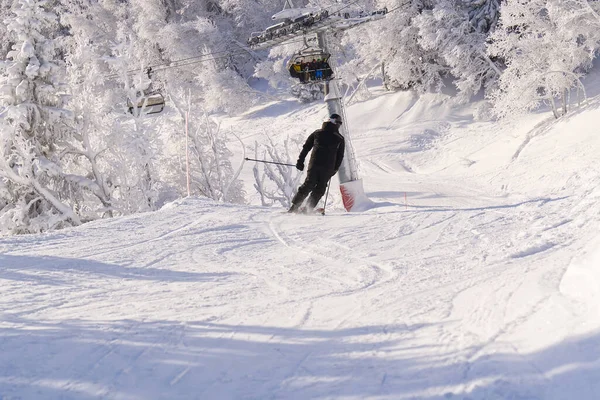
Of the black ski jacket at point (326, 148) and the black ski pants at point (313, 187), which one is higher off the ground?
the black ski jacket at point (326, 148)

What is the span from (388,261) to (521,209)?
3299 millimetres

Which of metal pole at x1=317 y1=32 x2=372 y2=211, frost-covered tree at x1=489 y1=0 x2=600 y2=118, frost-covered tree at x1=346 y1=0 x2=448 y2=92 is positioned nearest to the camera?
metal pole at x1=317 y1=32 x2=372 y2=211

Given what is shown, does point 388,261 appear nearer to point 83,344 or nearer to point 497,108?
point 83,344

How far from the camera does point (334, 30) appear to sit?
1573cm

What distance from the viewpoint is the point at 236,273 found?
5434 millimetres

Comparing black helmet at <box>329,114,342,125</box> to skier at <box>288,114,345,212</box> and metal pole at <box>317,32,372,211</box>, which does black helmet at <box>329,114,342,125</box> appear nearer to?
skier at <box>288,114,345,212</box>

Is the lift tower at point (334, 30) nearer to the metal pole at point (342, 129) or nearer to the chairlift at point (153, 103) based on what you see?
the metal pole at point (342, 129)

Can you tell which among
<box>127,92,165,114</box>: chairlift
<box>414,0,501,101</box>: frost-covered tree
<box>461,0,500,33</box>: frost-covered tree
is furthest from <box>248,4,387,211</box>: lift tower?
<box>461,0,500,33</box>: frost-covered tree

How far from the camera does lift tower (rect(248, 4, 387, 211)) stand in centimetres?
1319

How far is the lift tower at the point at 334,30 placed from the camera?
13.2m

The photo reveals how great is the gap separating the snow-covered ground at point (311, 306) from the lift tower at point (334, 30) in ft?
14.8

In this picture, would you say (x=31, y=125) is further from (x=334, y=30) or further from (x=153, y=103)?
(x=334, y=30)

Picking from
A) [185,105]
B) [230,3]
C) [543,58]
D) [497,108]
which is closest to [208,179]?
[185,105]

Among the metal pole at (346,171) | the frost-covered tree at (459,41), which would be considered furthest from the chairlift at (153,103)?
the frost-covered tree at (459,41)
